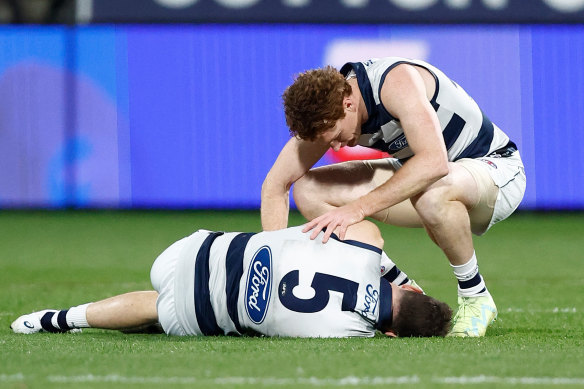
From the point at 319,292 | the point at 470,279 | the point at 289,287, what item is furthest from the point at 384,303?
the point at 470,279

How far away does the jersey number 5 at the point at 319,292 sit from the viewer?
399cm

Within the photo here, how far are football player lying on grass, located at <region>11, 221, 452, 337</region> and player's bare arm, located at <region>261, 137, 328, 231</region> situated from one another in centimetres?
54

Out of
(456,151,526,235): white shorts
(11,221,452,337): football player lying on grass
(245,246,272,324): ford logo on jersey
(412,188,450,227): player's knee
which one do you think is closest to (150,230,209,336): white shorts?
(11,221,452,337): football player lying on grass

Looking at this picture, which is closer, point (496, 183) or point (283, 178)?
point (496, 183)

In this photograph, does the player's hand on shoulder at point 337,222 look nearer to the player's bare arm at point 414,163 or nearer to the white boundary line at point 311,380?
the player's bare arm at point 414,163

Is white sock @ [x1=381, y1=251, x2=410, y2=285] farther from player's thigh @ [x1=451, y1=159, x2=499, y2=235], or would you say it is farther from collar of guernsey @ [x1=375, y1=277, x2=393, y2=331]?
collar of guernsey @ [x1=375, y1=277, x2=393, y2=331]

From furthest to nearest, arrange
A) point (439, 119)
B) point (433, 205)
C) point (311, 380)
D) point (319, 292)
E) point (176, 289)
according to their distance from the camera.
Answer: point (439, 119)
point (433, 205)
point (176, 289)
point (319, 292)
point (311, 380)

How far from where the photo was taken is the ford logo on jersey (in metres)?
4.04

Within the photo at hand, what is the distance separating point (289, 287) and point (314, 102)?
2.39ft

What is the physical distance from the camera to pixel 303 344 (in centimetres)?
387

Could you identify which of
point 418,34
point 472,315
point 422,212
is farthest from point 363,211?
point 418,34

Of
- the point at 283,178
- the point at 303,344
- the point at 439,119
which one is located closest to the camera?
the point at 303,344

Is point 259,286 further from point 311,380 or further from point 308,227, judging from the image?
point 311,380

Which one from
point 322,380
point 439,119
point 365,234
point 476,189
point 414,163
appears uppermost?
point 439,119
